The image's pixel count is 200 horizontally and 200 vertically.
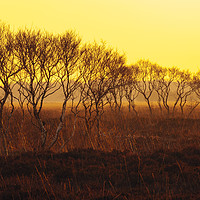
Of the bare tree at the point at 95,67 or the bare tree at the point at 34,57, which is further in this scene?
the bare tree at the point at 95,67

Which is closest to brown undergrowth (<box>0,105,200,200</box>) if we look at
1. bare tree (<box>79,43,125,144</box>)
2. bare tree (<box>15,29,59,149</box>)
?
bare tree (<box>15,29,59,149</box>)

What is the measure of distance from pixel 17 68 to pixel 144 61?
87.4 feet

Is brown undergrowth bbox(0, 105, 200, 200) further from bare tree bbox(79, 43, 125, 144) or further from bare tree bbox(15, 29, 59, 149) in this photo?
bare tree bbox(79, 43, 125, 144)

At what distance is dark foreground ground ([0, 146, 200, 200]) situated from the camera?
5980 mm

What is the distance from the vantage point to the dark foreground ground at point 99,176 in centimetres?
598

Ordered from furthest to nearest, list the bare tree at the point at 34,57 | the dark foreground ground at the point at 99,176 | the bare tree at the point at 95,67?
the bare tree at the point at 95,67 → the bare tree at the point at 34,57 → the dark foreground ground at the point at 99,176

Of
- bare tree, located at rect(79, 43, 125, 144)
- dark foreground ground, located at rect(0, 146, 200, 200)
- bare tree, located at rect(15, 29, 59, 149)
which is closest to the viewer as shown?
dark foreground ground, located at rect(0, 146, 200, 200)

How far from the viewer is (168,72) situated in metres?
37.5

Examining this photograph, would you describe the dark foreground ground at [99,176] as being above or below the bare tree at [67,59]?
below

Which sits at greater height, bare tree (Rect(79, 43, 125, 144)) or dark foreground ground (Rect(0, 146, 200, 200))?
bare tree (Rect(79, 43, 125, 144))

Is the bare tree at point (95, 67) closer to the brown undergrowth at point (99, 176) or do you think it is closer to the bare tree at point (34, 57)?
the bare tree at point (34, 57)

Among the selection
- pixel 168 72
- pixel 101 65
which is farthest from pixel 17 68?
pixel 168 72

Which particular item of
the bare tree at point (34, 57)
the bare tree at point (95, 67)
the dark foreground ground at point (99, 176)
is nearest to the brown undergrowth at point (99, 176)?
the dark foreground ground at point (99, 176)

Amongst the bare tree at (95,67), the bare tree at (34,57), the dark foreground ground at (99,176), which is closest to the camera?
the dark foreground ground at (99,176)
